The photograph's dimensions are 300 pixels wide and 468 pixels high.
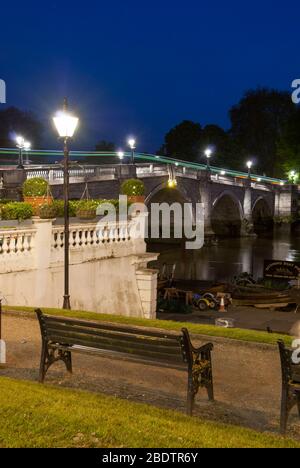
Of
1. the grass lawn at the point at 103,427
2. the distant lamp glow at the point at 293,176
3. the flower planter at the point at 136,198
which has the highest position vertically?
the distant lamp glow at the point at 293,176

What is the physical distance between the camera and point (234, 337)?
9945 mm

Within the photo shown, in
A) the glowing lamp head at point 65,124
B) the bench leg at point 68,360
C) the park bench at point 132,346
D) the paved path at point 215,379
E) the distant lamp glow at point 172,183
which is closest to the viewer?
the park bench at point 132,346

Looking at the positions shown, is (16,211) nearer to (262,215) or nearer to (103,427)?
(103,427)

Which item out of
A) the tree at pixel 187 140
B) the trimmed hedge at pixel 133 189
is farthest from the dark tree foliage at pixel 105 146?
the trimmed hedge at pixel 133 189

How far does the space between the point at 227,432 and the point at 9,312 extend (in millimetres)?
6897

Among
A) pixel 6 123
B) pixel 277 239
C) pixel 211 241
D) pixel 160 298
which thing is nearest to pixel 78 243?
pixel 160 298

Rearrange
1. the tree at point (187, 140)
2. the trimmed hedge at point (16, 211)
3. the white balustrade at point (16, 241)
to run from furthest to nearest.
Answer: the tree at point (187, 140) → the trimmed hedge at point (16, 211) → the white balustrade at point (16, 241)

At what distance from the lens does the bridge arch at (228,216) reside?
72944 mm

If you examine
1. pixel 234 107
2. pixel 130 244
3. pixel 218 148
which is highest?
pixel 234 107

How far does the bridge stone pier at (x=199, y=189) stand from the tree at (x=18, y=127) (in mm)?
24051

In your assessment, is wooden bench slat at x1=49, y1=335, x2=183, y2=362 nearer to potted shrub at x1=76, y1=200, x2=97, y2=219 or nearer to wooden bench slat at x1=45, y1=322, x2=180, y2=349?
wooden bench slat at x1=45, y1=322, x2=180, y2=349

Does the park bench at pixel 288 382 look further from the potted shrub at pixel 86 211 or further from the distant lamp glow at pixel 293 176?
the distant lamp glow at pixel 293 176

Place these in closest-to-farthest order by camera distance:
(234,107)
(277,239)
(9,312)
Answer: (9,312) < (277,239) < (234,107)

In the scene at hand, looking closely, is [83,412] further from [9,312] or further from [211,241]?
[211,241]
